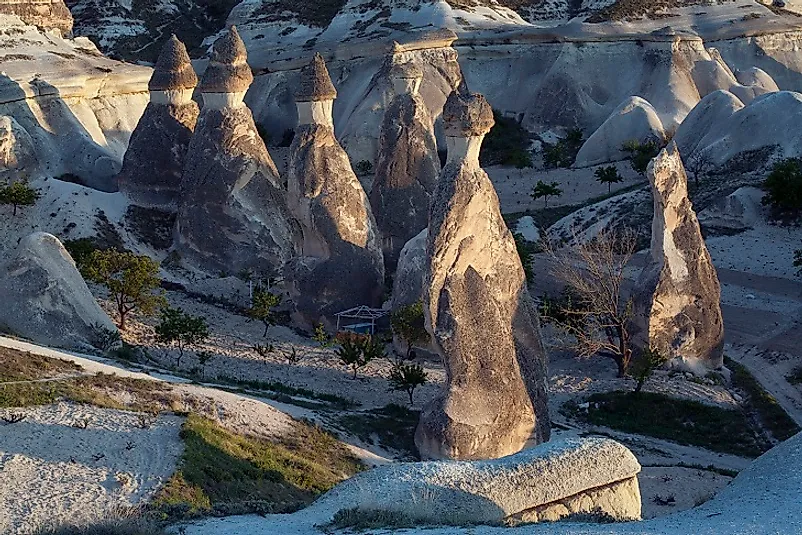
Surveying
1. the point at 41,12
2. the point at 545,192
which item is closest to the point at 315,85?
the point at 545,192

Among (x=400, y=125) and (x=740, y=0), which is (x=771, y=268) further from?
(x=740, y=0)

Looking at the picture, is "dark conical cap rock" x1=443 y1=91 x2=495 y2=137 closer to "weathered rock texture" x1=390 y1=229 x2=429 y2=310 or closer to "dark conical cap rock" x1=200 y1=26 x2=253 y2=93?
"weathered rock texture" x1=390 y1=229 x2=429 y2=310

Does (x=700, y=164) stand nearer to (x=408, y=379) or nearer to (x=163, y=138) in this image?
(x=163, y=138)

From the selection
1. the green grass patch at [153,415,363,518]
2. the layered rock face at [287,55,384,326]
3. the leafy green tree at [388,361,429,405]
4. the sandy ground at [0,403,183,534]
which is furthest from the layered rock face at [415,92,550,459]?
the layered rock face at [287,55,384,326]

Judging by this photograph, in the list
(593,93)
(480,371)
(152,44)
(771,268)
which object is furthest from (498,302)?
(152,44)

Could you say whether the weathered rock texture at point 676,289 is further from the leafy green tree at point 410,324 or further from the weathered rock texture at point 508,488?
the weathered rock texture at point 508,488

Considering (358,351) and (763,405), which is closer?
(763,405)
